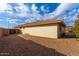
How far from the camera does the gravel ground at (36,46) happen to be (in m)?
8.30

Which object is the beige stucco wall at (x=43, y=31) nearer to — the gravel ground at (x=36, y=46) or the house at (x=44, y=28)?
the house at (x=44, y=28)

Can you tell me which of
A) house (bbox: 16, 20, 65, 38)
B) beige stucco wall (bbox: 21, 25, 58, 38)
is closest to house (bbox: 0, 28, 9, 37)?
house (bbox: 16, 20, 65, 38)

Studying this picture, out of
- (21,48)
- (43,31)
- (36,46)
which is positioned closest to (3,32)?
(21,48)

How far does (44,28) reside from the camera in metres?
8.64

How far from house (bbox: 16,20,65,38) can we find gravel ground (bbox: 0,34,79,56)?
0.19 m

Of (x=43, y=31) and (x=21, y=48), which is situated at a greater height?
(x=43, y=31)

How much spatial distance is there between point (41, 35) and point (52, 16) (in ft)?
3.20

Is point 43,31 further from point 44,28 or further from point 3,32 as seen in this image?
point 3,32

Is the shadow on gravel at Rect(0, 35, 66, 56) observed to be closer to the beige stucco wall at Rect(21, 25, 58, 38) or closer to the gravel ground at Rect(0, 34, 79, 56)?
the gravel ground at Rect(0, 34, 79, 56)

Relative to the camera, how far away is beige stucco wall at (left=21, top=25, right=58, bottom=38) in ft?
28.1

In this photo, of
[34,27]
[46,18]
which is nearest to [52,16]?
[46,18]

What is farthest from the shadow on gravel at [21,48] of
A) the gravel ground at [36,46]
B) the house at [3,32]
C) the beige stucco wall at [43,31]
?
the beige stucco wall at [43,31]

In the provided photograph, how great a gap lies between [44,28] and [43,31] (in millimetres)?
141

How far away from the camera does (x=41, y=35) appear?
8570mm
